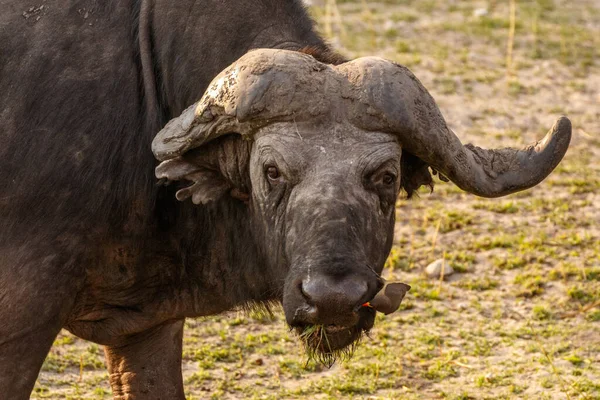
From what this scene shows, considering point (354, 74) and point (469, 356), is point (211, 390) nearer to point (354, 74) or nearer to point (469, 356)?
point (469, 356)

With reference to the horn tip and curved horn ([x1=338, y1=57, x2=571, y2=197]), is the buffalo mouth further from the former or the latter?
the horn tip

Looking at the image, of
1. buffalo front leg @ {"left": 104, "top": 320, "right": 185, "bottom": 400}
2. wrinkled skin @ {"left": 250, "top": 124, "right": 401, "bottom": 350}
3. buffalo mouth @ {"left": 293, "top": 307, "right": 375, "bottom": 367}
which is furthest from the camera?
buffalo front leg @ {"left": 104, "top": 320, "right": 185, "bottom": 400}

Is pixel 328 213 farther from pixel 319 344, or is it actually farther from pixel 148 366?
pixel 148 366

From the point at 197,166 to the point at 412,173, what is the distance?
1.03 meters

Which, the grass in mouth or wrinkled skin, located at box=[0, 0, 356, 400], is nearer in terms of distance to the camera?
the grass in mouth

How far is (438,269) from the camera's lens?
907 centimetres

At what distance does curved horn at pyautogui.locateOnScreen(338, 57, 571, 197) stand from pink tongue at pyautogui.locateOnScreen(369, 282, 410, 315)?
650 millimetres

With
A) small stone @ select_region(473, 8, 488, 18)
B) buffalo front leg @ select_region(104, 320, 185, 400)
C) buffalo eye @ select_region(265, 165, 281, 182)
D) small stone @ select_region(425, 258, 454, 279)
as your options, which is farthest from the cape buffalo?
small stone @ select_region(473, 8, 488, 18)

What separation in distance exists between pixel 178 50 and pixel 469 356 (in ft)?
9.94

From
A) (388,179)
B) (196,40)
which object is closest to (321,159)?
(388,179)

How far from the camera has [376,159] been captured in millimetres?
5582

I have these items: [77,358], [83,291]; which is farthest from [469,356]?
[83,291]

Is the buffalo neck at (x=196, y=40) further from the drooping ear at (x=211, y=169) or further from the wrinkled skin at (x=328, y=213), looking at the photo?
the wrinkled skin at (x=328, y=213)

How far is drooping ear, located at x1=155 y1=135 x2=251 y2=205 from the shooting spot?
19.2 feet
